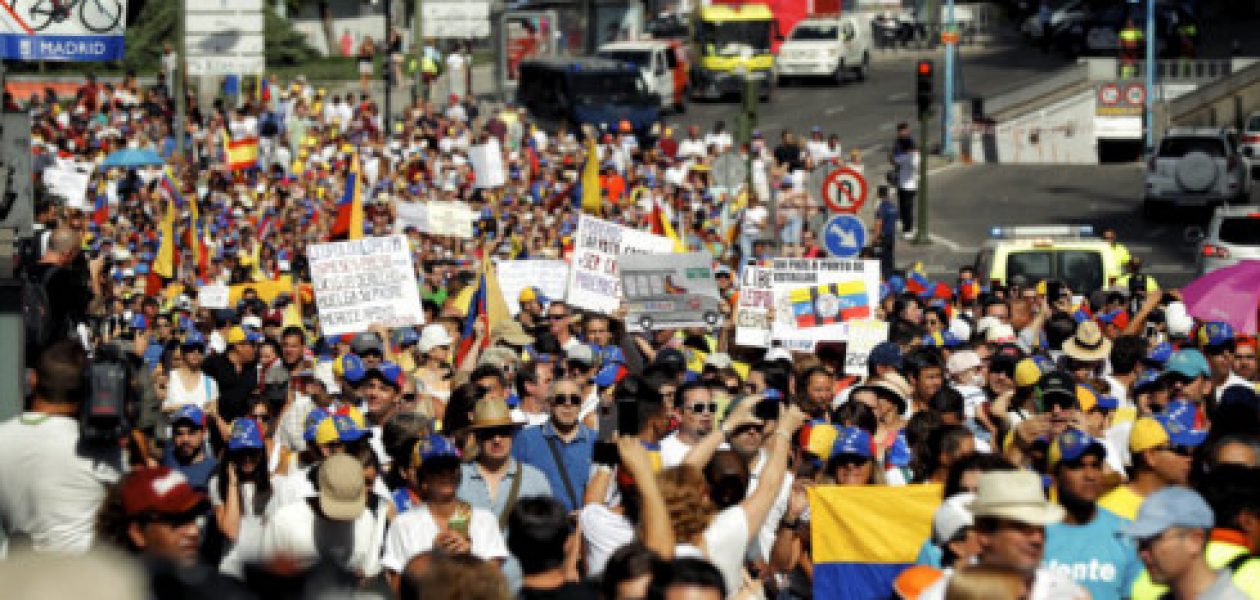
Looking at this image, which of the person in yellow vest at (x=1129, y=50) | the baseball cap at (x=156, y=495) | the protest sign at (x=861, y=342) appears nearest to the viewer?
the baseball cap at (x=156, y=495)

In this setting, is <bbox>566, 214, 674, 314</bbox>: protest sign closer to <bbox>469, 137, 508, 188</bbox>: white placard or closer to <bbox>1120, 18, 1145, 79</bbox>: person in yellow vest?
<bbox>469, 137, 508, 188</bbox>: white placard

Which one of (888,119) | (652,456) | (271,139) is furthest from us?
(888,119)

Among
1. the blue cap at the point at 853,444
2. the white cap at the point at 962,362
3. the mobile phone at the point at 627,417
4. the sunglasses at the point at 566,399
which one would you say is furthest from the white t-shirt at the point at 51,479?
the white cap at the point at 962,362

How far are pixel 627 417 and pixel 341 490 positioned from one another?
61.6 inches

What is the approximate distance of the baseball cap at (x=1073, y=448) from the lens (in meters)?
9.62

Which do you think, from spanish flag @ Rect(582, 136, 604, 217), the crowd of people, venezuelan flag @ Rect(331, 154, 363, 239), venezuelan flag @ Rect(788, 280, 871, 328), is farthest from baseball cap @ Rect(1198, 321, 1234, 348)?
spanish flag @ Rect(582, 136, 604, 217)

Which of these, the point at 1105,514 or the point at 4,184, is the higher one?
the point at 4,184

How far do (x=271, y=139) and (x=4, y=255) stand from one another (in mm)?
31344

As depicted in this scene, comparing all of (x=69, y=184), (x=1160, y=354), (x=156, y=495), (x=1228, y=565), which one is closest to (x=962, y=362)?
(x=1160, y=354)

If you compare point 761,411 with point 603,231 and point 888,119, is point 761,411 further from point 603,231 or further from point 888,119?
point 888,119

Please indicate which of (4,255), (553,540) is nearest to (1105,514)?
(553,540)

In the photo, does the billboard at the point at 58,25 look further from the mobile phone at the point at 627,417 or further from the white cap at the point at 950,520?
the white cap at the point at 950,520

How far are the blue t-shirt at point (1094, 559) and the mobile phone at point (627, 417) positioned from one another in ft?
7.03

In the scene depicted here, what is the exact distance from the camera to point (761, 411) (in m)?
11.8
